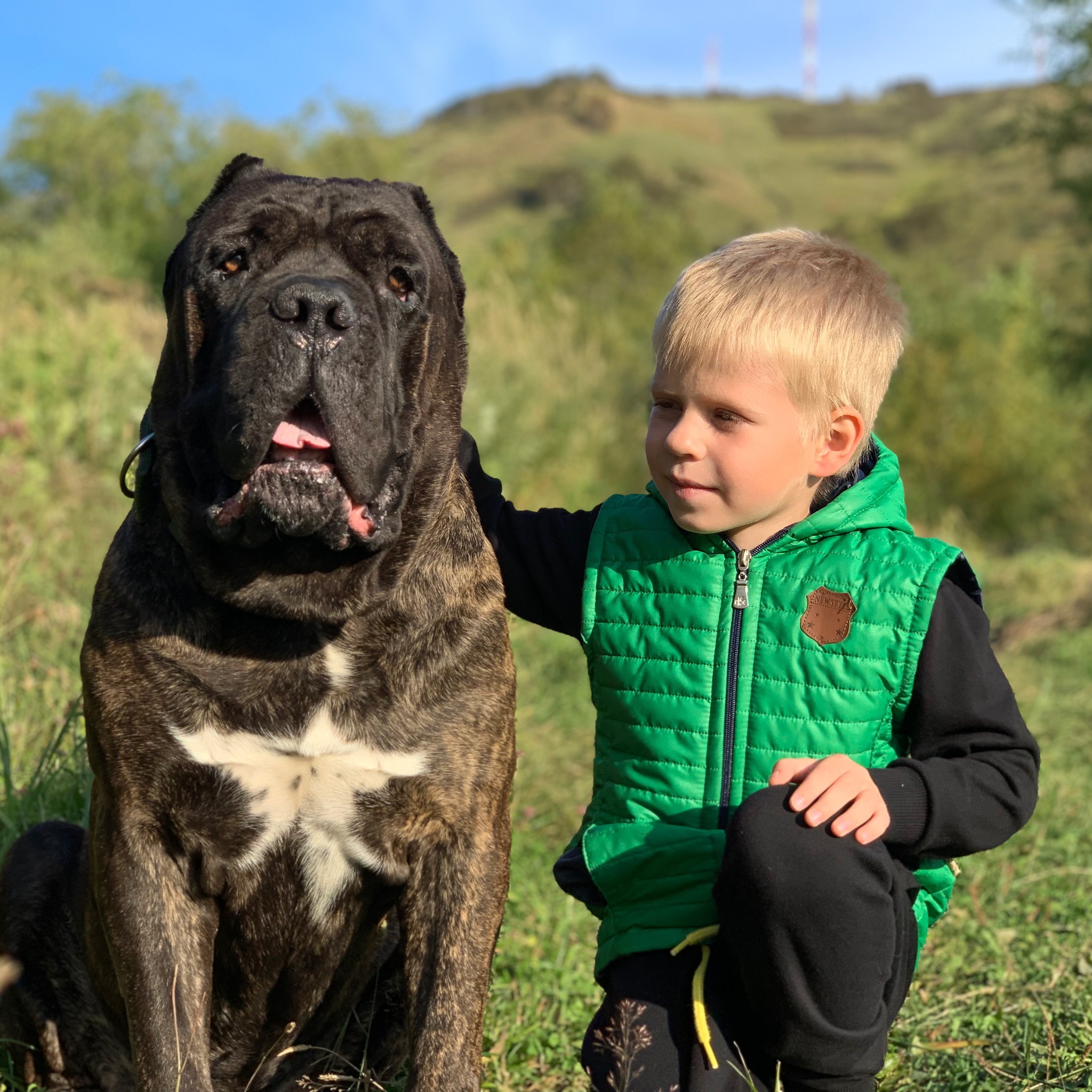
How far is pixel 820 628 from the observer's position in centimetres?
237

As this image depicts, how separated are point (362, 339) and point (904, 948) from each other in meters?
1.46

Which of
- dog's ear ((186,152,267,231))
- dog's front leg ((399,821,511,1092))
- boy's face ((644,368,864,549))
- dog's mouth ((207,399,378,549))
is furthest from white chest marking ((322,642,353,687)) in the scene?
dog's ear ((186,152,267,231))

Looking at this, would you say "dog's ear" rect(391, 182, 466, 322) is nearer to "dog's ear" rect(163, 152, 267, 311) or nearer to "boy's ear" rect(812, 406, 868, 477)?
"dog's ear" rect(163, 152, 267, 311)

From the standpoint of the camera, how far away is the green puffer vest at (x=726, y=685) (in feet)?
7.68

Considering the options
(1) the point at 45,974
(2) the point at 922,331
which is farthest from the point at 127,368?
(2) the point at 922,331

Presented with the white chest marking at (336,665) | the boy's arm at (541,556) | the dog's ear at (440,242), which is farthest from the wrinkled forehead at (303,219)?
the white chest marking at (336,665)

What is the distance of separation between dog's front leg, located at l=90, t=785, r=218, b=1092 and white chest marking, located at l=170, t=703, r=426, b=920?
0.15 meters

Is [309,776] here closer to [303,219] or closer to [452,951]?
[452,951]

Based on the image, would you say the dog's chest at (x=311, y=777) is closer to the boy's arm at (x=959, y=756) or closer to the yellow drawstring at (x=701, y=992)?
the yellow drawstring at (x=701, y=992)

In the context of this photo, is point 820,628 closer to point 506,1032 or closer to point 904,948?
point 904,948

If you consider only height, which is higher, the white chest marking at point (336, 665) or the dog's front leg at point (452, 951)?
the white chest marking at point (336, 665)

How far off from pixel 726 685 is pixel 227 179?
1.41 meters

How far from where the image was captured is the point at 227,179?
262 cm

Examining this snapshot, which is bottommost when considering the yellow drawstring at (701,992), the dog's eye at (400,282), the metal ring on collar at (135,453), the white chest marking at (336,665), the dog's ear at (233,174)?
the yellow drawstring at (701,992)
